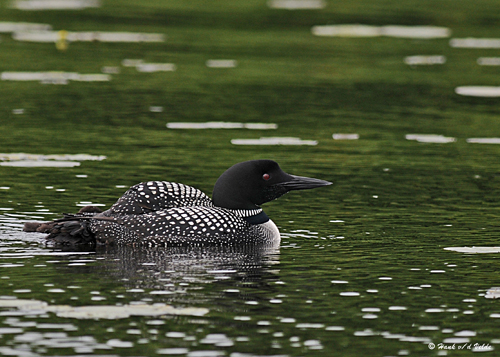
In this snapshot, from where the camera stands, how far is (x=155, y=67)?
23.5 meters

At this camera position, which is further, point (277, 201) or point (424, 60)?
point (424, 60)

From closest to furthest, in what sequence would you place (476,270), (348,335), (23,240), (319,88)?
1. (348,335)
2. (476,270)
3. (23,240)
4. (319,88)

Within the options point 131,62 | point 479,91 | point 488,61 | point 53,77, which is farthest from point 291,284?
point 488,61

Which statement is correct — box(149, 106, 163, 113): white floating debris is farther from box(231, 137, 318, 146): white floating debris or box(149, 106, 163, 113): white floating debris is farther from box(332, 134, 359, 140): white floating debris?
box(332, 134, 359, 140): white floating debris

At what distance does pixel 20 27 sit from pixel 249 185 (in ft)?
65.9

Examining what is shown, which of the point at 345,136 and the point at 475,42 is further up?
the point at 475,42

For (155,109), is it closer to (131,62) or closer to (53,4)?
(131,62)

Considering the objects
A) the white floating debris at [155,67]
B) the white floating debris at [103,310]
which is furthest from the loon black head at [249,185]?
the white floating debris at [155,67]

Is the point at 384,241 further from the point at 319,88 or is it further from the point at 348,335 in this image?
the point at 319,88

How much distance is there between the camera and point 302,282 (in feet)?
29.7

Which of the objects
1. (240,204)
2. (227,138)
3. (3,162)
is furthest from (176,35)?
(240,204)

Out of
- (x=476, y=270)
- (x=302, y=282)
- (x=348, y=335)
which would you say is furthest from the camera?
(x=476, y=270)

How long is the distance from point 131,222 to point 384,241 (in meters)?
2.25

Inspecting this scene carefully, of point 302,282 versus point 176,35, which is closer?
point 302,282
